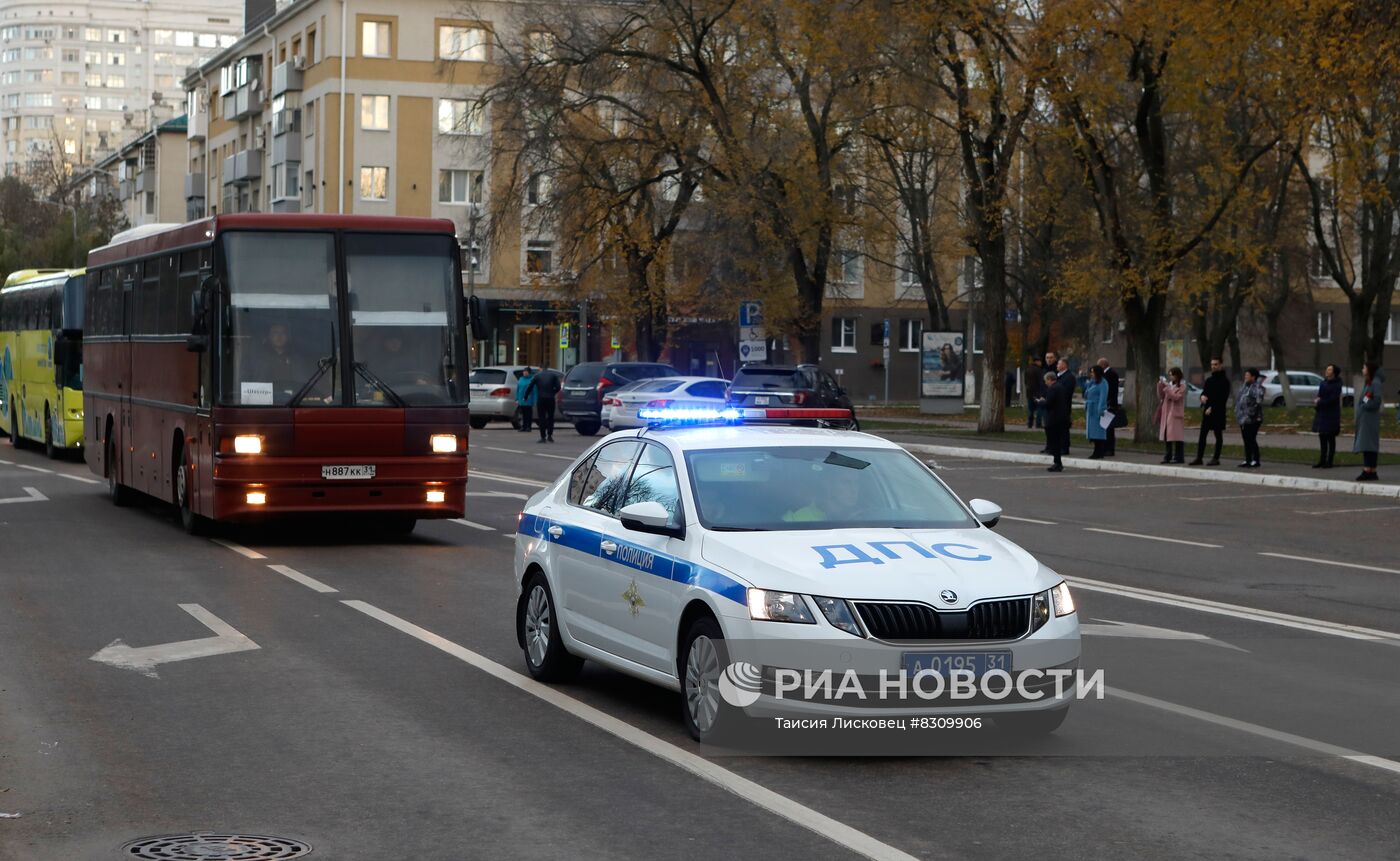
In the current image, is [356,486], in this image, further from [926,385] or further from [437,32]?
[437,32]

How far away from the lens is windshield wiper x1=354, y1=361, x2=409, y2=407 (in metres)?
17.7

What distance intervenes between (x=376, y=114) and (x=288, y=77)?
5.04 m

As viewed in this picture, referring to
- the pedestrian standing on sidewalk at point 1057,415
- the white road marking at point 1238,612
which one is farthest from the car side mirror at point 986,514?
the pedestrian standing on sidewalk at point 1057,415

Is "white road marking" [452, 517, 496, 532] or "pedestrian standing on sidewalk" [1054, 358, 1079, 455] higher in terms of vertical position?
"pedestrian standing on sidewalk" [1054, 358, 1079, 455]

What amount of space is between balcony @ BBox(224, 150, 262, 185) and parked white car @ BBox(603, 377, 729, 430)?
47.2 meters

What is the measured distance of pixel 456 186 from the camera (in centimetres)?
7950

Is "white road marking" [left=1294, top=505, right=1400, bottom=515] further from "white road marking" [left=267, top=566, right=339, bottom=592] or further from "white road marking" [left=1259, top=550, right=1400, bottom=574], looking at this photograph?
"white road marking" [left=267, top=566, right=339, bottom=592]

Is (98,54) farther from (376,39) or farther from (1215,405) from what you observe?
(1215,405)

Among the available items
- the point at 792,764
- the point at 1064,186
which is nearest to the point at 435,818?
the point at 792,764

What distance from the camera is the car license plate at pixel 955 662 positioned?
7.63 metres

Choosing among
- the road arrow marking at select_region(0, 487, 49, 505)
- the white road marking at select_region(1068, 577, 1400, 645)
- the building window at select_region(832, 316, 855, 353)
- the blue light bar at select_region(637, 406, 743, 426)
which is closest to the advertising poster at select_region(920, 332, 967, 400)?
the building window at select_region(832, 316, 855, 353)

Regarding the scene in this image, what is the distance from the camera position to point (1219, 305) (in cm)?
5894

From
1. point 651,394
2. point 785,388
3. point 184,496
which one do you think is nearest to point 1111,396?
point 785,388

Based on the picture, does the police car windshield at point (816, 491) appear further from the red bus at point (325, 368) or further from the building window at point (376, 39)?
the building window at point (376, 39)
